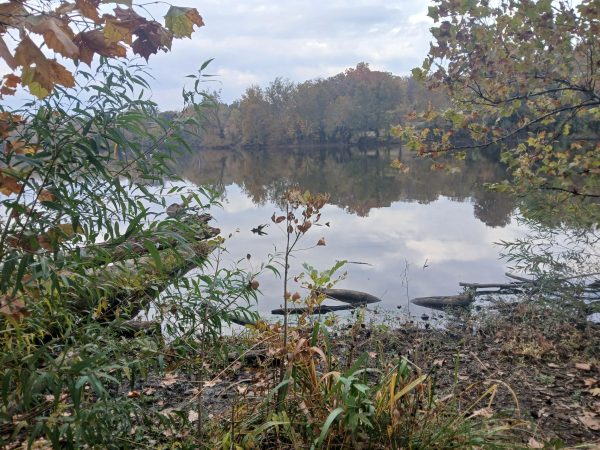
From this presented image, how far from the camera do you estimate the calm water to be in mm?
8336

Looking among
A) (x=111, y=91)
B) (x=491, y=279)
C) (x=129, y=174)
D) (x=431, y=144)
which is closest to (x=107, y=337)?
(x=129, y=174)

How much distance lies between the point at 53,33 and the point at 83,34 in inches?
14.0

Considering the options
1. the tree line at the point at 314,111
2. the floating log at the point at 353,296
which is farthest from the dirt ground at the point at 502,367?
the tree line at the point at 314,111

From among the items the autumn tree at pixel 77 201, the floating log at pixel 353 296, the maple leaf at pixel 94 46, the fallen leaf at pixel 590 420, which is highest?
the maple leaf at pixel 94 46

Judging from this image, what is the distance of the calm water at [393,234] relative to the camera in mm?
8336

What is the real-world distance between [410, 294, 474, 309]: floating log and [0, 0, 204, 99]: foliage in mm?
5888

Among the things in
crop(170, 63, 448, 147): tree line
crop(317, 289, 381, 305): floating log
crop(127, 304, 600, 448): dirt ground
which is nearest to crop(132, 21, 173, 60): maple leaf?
crop(127, 304, 600, 448): dirt ground

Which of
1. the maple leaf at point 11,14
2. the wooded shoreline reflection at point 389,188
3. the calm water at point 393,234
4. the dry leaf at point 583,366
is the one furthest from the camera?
the wooded shoreline reflection at point 389,188

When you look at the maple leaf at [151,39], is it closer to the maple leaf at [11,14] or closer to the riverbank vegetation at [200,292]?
the riverbank vegetation at [200,292]

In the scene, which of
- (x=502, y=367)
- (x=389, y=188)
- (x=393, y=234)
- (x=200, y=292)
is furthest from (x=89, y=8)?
(x=389, y=188)

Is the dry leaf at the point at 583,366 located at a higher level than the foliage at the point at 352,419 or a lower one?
lower

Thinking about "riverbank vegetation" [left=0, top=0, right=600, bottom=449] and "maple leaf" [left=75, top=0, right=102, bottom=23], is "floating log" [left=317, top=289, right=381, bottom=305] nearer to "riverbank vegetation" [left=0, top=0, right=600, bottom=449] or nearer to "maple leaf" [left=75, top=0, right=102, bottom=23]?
"riverbank vegetation" [left=0, top=0, right=600, bottom=449]

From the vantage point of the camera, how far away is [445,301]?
23.4ft

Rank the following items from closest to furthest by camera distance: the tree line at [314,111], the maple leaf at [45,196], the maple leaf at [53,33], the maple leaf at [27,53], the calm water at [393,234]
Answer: the maple leaf at [53,33]
the maple leaf at [27,53]
the maple leaf at [45,196]
the calm water at [393,234]
the tree line at [314,111]
